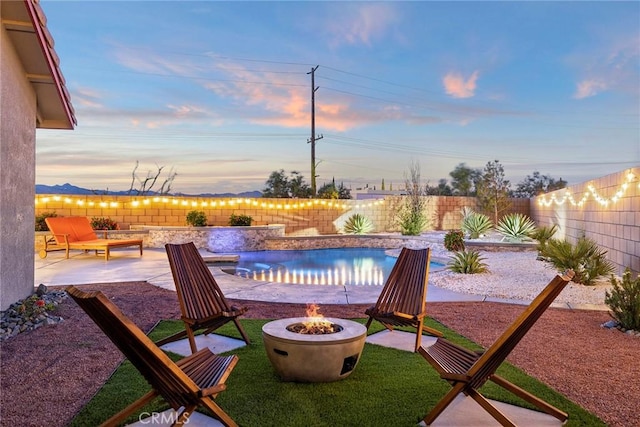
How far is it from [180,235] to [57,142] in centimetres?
737

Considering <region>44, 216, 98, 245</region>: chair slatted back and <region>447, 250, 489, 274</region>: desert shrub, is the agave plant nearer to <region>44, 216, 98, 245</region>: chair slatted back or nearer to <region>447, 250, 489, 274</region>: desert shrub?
<region>447, 250, 489, 274</region>: desert shrub

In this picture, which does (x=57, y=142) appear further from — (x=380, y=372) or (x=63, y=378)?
(x=380, y=372)

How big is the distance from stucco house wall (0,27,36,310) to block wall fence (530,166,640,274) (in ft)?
28.1

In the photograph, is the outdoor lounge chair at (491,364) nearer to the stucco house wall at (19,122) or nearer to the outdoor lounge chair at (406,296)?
the outdoor lounge chair at (406,296)

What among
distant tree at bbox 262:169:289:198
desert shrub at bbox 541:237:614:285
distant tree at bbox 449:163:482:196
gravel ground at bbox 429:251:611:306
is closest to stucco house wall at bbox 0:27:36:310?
gravel ground at bbox 429:251:611:306

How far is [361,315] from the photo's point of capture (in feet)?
17.5

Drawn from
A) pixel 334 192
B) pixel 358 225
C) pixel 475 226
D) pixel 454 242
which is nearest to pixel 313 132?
pixel 334 192

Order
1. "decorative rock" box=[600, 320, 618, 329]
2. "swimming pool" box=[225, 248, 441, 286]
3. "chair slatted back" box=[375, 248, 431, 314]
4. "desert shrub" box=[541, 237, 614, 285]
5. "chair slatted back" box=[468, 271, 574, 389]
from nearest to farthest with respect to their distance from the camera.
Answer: "chair slatted back" box=[468, 271, 574, 389] < "chair slatted back" box=[375, 248, 431, 314] < "decorative rock" box=[600, 320, 618, 329] < "desert shrub" box=[541, 237, 614, 285] < "swimming pool" box=[225, 248, 441, 286]

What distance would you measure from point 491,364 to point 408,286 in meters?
1.92

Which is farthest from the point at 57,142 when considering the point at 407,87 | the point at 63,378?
the point at 63,378

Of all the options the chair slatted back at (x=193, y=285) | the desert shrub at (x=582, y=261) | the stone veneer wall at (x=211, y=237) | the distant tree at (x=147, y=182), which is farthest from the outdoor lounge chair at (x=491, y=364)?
the distant tree at (x=147, y=182)

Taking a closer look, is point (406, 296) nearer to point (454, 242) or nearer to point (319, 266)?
point (319, 266)

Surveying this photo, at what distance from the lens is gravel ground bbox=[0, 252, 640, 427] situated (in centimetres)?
289

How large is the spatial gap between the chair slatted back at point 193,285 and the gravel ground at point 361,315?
0.69 metres
